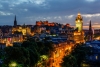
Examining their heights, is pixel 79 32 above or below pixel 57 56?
above

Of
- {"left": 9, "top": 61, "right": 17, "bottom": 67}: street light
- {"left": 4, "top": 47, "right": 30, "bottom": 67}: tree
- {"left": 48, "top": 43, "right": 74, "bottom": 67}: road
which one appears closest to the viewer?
{"left": 9, "top": 61, "right": 17, "bottom": 67}: street light

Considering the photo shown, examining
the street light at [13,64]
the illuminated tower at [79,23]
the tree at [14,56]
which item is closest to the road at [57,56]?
the tree at [14,56]

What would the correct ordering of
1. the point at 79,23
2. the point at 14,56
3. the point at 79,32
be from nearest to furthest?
1. the point at 14,56
2. the point at 79,32
3. the point at 79,23

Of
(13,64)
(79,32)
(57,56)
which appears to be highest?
(13,64)

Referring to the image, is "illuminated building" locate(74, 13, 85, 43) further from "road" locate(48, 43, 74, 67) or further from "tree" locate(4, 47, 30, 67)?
"tree" locate(4, 47, 30, 67)

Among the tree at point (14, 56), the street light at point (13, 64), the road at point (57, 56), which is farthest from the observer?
the road at point (57, 56)

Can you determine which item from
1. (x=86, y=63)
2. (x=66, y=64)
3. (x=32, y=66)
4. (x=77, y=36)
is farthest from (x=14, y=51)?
(x=77, y=36)

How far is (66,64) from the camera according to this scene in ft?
158

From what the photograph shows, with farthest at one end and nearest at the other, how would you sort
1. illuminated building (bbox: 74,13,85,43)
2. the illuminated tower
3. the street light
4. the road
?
the illuminated tower < illuminated building (bbox: 74,13,85,43) < the road < the street light

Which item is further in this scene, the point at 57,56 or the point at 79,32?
the point at 79,32

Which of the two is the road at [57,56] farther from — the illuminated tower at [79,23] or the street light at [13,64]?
the illuminated tower at [79,23]

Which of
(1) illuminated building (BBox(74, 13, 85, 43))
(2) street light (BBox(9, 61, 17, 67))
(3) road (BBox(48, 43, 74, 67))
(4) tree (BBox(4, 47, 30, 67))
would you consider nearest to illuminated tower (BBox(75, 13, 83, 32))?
(1) illuminated building (BBox(74, 13, 85, 43))

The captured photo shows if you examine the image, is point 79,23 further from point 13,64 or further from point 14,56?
point 13,64

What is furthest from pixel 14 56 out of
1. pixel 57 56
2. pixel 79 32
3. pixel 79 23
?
pixel 79 23
